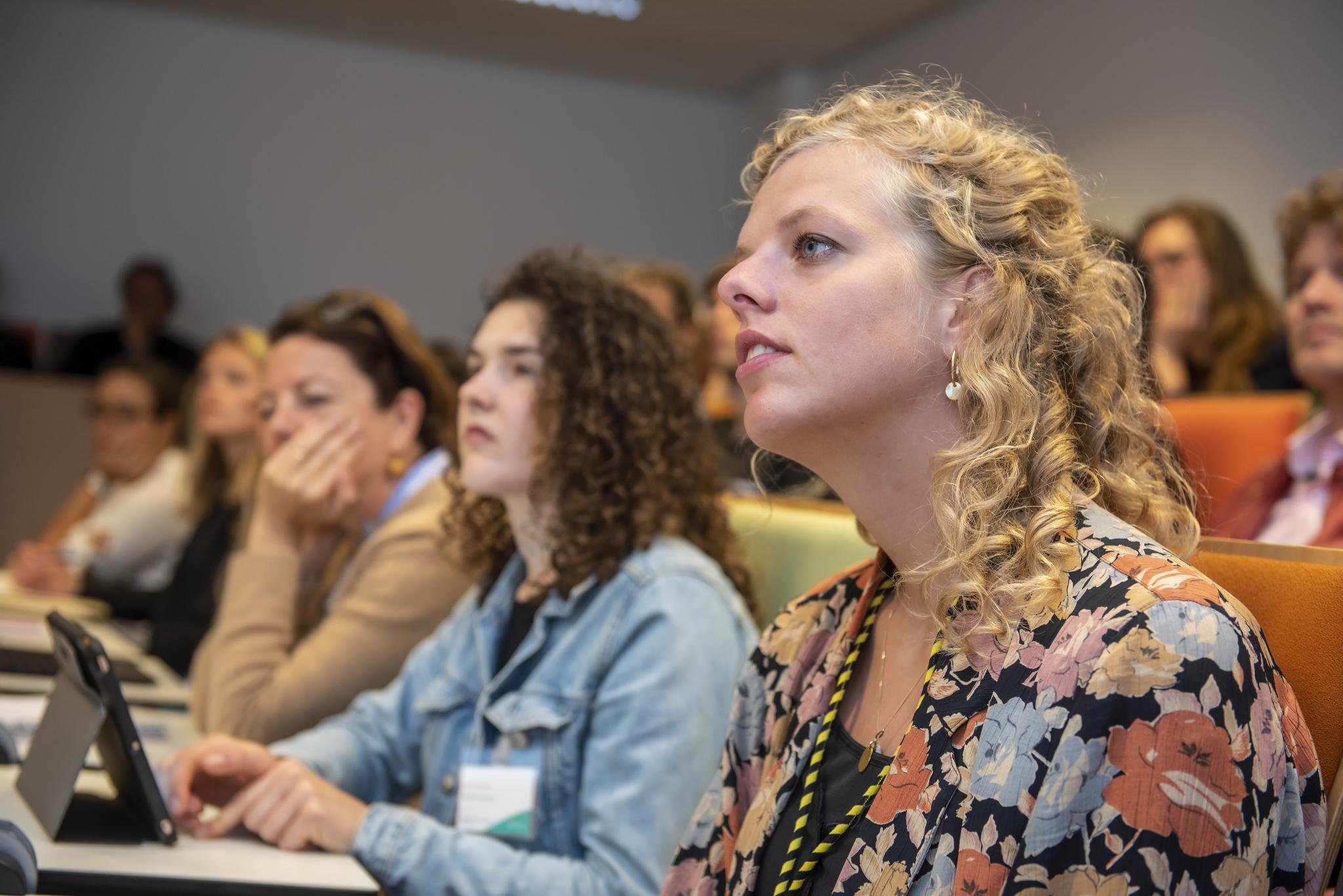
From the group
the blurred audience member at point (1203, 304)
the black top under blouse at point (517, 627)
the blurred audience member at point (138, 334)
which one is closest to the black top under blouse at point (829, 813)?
the black top under blouse at point (517, 627)

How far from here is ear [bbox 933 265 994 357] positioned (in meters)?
1.05

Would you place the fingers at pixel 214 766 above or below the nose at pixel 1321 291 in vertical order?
below

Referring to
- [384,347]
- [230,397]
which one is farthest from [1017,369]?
[230,397]

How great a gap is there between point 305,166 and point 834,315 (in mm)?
6572

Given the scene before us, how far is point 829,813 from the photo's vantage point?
1.06 metres

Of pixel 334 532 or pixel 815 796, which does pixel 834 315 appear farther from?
pixel 334 532

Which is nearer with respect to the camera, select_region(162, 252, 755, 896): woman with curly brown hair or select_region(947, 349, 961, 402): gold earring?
select_region(947, 349, 961, 402): gold earring

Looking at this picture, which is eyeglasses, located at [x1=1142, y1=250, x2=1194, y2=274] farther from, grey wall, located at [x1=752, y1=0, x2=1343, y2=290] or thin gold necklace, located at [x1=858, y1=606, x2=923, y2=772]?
thin gold necklace, located at [x1=858, y1=606, x2=923, y2=772]

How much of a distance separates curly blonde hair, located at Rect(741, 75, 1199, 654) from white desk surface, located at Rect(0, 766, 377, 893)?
0.76 meters

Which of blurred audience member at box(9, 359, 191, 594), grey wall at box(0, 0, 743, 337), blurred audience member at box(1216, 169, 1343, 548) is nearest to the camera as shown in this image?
blurred audience member at box(1216, 169, 1343, 548)

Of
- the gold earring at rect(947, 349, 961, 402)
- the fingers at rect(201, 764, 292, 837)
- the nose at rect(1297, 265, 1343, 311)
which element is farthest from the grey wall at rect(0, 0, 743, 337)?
the gold earring at rect(947, 349, 961, 402)

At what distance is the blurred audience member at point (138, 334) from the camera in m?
6.43

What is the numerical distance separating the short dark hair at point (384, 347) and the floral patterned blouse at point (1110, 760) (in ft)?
5.40

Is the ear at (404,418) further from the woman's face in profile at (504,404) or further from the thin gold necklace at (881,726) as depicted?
the thin gold necklace at (881,726)
